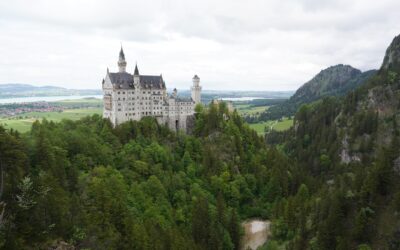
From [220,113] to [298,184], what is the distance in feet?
104

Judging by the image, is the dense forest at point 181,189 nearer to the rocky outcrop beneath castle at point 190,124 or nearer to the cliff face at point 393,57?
the rocky outcrop beneath castle at point 190,124

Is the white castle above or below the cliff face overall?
below

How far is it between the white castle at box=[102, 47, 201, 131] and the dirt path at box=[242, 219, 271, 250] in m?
36.3

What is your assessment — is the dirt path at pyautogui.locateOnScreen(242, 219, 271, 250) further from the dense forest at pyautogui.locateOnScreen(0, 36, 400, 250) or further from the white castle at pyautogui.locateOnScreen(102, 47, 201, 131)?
the white castle at pyautogui.locateOnScreen(102, 47, 201, 131)

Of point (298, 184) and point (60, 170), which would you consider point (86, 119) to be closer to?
point (60, 170)

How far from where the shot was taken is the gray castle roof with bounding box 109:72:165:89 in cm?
9725

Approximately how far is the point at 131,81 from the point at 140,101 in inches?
248

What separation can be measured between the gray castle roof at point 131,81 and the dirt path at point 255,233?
154ft

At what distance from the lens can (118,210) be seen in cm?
5769

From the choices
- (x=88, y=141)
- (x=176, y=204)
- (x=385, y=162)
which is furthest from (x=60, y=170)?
(x=385, y=162)

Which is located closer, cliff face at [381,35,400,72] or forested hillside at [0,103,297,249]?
forested hillside at [0,103,297,249]

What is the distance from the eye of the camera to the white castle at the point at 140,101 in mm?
96438

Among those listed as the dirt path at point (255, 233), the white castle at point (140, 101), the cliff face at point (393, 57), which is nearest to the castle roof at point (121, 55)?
the white castle at point (140, 101)

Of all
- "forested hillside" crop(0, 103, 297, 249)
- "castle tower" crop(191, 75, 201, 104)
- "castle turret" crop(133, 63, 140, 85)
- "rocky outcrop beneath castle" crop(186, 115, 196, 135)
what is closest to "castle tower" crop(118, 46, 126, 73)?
"castle turret" crop(133, 63, 140, 85)
